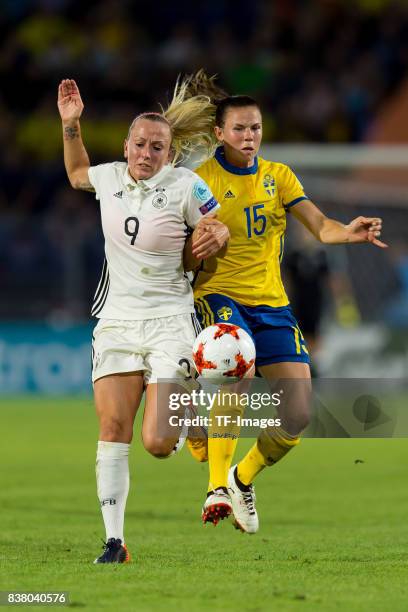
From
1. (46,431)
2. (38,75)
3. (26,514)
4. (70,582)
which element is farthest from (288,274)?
(70,582)

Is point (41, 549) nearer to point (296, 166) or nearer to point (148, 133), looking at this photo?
point (148, 133)

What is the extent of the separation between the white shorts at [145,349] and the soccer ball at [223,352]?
0.29 feet

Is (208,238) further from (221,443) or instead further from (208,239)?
(221,443)

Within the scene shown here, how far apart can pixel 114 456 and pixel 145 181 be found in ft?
4.48

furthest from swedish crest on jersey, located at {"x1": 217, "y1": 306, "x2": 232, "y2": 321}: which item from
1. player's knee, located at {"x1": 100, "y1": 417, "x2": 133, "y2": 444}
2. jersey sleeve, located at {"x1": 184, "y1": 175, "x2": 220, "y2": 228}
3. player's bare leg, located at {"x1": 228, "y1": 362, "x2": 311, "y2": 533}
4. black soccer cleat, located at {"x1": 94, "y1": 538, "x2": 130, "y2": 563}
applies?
black soccer cleat, located at {"x1": 94, "y1": 538, "x2": 130, "y2": 563}

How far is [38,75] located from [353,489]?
1219 centimetres

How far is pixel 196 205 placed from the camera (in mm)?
6398

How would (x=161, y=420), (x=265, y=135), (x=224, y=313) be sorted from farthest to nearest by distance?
(x=265, y=135) < (x=224, y=313) < (x=161, y=420)

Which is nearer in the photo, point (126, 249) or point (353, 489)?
point (126, 249)

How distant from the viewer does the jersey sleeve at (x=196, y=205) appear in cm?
639

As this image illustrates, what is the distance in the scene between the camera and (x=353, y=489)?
9.86 metres

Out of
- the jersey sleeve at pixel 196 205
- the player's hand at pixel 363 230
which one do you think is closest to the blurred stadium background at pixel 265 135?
the player's hand at pixel 363 230

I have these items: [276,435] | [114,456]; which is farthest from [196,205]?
[276,435]

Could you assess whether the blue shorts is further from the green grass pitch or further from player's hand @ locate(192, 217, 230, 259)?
the green grass pitch
